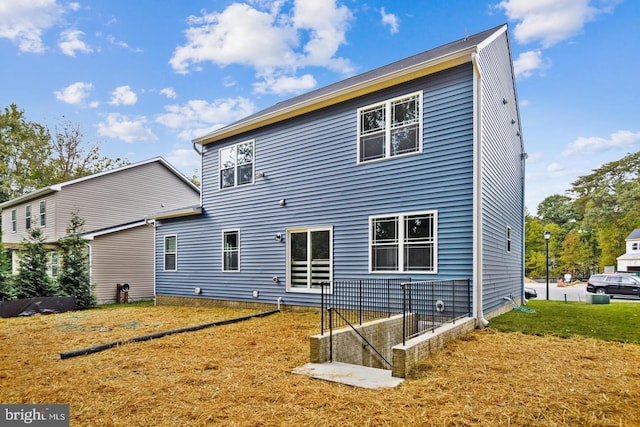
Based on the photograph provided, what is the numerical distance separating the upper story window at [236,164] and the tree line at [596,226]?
34286 millimetres

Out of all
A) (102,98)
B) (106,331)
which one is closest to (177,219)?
(106,331)

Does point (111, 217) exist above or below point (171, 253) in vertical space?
above

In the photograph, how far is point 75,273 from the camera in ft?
44.3

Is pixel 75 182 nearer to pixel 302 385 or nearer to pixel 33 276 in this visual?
pixel 33 276

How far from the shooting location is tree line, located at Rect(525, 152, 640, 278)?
34719 mm

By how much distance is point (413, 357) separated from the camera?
4.57 meters

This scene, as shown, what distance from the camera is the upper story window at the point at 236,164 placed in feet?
37.2

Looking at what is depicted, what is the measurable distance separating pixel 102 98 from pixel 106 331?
71.3 ft

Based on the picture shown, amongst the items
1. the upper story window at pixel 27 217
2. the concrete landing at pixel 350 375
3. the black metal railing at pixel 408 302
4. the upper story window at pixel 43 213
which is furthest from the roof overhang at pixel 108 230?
the concrete landing at pixel 350 375

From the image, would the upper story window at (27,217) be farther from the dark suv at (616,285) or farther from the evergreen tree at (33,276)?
the dark suv at (616,285)

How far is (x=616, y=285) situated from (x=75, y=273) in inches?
944

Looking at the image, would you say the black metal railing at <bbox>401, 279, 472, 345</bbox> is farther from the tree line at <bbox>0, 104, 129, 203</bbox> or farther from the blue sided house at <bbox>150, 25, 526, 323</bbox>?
the tree line at <bbox>0, 104, 129, 203</bbox>

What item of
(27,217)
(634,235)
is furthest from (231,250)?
(634,235)

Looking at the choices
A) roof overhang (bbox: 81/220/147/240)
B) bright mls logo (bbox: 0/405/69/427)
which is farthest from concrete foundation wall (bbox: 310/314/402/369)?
roof overhang (bbox: 81/220/147/240)
